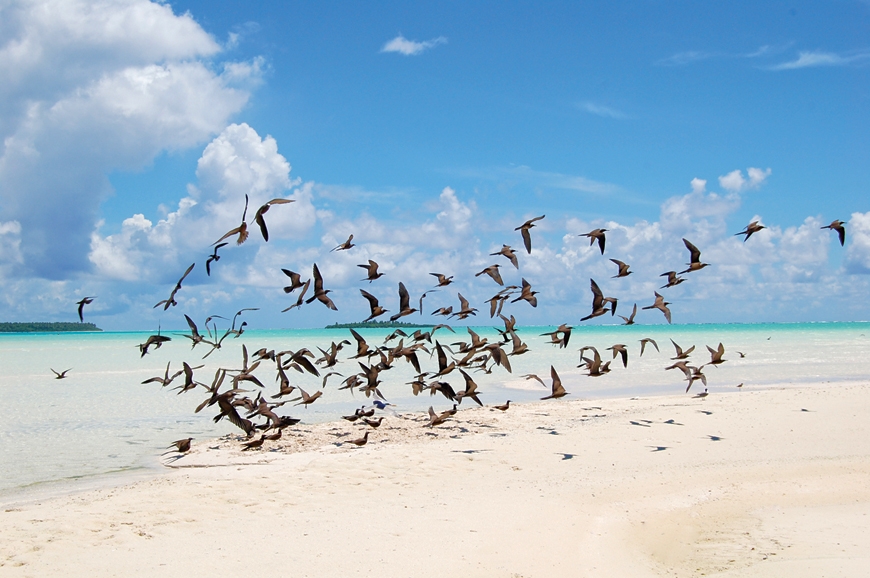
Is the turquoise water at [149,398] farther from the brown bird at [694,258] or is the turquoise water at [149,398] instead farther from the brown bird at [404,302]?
the brown bird at [694,258]

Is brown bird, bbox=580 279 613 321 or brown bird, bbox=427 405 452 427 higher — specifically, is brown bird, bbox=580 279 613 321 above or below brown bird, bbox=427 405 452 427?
above

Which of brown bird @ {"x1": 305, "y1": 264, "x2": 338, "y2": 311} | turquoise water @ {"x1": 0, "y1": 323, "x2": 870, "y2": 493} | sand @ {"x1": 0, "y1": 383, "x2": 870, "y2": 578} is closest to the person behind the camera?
sand @ {"x1": 0, "y1": 383, "x2": 870, "y2": 578}

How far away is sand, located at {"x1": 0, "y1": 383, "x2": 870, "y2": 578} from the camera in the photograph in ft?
23.0

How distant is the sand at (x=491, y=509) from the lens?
702 centimetres

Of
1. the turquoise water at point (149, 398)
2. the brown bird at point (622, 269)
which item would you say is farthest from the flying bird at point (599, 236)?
the turquoise water at point (149, 398)

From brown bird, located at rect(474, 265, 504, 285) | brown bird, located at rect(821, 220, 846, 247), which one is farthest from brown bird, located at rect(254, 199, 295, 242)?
brown bird, located at rect(821, 220, 846, 247)

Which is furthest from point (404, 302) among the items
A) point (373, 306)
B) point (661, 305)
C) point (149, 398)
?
point (149, 398)

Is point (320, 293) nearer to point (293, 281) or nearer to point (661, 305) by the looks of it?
point (293, 281)

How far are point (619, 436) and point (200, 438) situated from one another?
9.74m

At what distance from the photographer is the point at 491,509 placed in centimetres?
875

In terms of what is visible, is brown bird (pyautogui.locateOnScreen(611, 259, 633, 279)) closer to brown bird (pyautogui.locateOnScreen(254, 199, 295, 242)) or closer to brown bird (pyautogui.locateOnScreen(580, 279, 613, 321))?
brown bird (pyautogui.locateOnScreen(580, 279, 613, 321))

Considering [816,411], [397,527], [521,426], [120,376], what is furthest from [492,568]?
[120,376]

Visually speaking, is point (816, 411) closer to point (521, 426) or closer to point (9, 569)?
point (521, 426)

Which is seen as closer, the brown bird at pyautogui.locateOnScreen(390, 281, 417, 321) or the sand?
the sand
